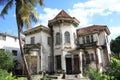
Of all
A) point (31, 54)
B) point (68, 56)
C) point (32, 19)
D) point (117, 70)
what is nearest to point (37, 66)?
point (31, 54)

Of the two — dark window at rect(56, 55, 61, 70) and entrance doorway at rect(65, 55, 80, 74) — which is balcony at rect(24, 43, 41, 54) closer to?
dark window at rect(56, 55, 61, 70)

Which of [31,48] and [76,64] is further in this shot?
[76,64]

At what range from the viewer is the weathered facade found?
1291 inches

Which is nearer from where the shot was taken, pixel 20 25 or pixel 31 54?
pixel 20 25

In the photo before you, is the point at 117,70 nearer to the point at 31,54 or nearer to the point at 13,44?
the point at 31,54

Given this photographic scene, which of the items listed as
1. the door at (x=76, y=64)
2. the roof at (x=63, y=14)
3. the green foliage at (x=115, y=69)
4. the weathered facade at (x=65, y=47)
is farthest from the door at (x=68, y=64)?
the green foliage at (x=115, y=69)

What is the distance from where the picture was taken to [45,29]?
35031 mm

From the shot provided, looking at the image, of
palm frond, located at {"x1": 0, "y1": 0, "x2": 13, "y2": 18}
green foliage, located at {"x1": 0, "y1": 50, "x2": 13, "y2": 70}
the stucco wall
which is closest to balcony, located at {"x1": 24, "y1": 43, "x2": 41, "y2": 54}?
green foliage, located at {"x1": 0, "y1": 50, "x2": 13, "y2": 70}

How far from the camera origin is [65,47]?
3394cm

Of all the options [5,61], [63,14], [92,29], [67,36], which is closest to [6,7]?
[5,61]

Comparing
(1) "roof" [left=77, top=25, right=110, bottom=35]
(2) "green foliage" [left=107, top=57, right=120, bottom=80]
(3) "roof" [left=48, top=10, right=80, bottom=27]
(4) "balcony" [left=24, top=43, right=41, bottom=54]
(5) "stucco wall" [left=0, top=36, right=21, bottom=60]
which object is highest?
(3) "roof" [left=48, top=10, right=80, bottom=27]

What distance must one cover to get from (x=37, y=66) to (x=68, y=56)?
5.31 m

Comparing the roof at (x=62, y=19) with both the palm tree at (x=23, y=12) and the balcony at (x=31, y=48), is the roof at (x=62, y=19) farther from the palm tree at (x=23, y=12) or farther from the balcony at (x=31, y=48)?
the palm tree at (x=23, y=12)

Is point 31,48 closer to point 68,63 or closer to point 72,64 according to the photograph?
point 68,63
